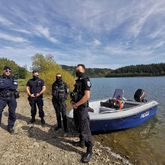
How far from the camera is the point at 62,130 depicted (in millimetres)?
4254

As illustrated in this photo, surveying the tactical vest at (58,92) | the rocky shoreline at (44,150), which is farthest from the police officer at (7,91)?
the tactical vest at (58,92)

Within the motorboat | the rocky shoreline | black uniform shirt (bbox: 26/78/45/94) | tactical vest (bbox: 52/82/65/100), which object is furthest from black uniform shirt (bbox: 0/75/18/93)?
the motorboat

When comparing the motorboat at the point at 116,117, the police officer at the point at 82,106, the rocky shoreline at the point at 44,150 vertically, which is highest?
the police officer at the point at 82,106

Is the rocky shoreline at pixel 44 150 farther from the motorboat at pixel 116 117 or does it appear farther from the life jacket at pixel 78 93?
the life jacket at pixel 78 93

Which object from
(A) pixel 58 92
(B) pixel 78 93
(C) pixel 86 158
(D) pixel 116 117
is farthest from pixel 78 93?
(D) pixel 116 117

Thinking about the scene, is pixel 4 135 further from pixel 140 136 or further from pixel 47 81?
pixel 47 81

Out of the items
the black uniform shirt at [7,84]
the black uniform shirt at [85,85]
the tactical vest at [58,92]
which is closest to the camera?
the black uniform shirt at [85,85]

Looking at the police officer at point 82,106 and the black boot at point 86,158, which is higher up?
the police officer at point 82,106

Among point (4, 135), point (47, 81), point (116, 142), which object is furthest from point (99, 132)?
point (47, 81)

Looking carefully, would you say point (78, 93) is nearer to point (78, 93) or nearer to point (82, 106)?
point (78, 93)

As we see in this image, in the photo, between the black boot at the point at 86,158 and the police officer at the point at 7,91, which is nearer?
the black boot at the point at 86,158

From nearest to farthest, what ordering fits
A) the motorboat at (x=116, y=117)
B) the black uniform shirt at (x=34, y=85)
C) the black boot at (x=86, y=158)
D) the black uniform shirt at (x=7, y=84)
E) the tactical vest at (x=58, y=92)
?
the black boot at (x=86, y=158)
the black uniform shirt at (x=7, y=84)
the tactical vest at (x=58, y=92)
the motorboat at (x=116, y=117)
the black uniform shirt at (x=34, y=85)

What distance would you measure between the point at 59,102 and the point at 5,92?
5.17 ft

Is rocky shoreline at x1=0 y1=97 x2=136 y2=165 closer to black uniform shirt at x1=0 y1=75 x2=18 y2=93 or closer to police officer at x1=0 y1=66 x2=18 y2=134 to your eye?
police officer at x1=0 y1=66 x2=18 y2=134
